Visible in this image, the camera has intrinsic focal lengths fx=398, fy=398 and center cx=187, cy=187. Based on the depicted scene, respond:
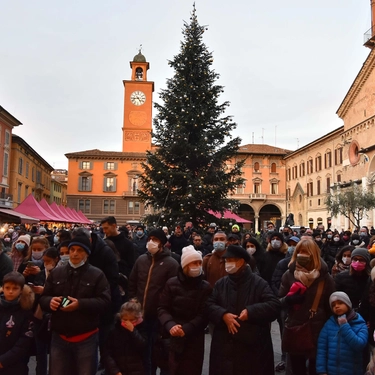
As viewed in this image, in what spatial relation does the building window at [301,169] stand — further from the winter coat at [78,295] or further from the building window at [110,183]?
the winter coat at [78,295]

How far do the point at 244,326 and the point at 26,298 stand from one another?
2235 mm

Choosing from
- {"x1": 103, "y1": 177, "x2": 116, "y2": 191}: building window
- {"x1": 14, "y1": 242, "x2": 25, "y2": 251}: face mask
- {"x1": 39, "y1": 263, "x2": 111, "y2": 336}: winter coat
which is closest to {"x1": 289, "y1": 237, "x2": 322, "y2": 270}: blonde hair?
{"x1": 39, "y1": 263, "x2": 111, "y2": 336}: winter coat

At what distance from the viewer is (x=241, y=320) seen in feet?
12.2

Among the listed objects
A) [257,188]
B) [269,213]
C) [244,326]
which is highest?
[257,188]

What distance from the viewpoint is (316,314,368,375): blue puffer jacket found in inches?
146

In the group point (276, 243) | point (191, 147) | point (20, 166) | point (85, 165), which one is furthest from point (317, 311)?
point (85, 165)

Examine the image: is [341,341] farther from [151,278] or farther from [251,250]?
[251,250]

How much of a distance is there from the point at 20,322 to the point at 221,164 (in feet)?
48.4

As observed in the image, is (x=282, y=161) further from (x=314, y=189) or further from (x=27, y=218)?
(x=27, y=218)

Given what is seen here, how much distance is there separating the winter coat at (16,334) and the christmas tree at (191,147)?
1252 cm

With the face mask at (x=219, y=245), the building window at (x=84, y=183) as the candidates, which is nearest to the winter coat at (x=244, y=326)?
the face mask at (x=219, y=245)

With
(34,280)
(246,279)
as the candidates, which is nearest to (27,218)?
(34,280)

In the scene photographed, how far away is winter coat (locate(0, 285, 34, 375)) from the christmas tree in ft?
41.1

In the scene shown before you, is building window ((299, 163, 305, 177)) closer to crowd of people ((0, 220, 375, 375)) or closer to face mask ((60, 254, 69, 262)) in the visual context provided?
crowd of people ((0, 220, 375, 375))
